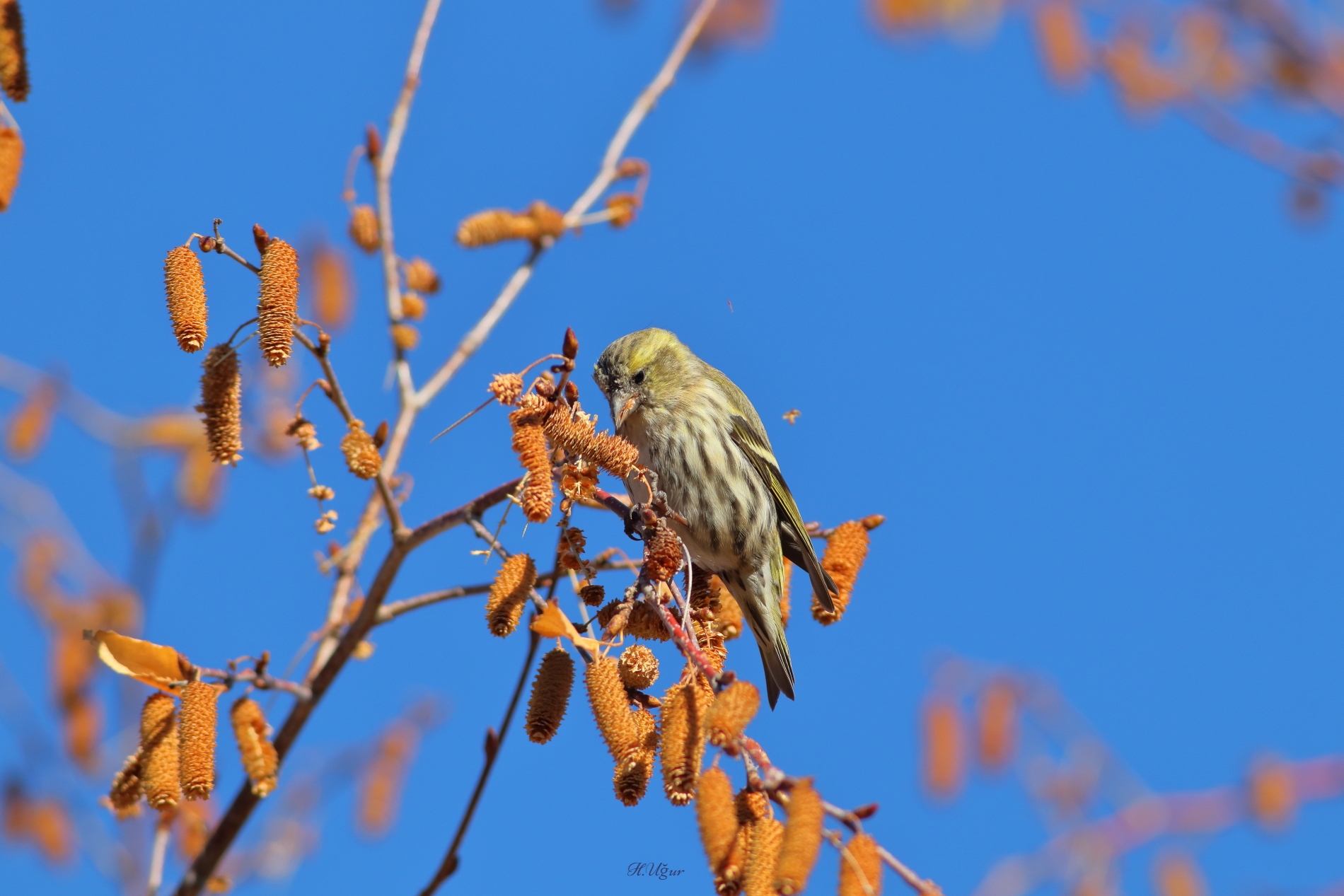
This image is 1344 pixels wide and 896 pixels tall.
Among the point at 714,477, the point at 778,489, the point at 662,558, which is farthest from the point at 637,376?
the point at 662,558

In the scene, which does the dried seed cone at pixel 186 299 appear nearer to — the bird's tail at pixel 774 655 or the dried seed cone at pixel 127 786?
the dried seed cone at pixel 127 786

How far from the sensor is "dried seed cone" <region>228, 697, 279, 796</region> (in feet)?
7.19

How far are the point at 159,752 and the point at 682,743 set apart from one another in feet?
3.14

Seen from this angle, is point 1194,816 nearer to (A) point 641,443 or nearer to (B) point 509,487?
(A) point 641,443

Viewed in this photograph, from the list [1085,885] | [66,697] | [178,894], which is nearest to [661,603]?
[178,894]

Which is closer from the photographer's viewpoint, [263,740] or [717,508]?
[263,740]

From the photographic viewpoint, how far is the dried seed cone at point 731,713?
179 centimetres

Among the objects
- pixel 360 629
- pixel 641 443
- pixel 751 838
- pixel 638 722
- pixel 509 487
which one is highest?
pixel 641 443

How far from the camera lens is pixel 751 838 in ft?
6.05

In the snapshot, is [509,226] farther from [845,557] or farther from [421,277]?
[845,557]

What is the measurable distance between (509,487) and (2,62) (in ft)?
4.09

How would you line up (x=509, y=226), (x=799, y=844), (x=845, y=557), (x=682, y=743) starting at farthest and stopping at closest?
(x=509, y=226) < (x=845, y=557) < (x=682, y=743) < (x=799, y=844)

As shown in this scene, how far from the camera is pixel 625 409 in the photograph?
13.5ft

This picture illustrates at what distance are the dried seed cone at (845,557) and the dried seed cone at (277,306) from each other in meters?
1.32
